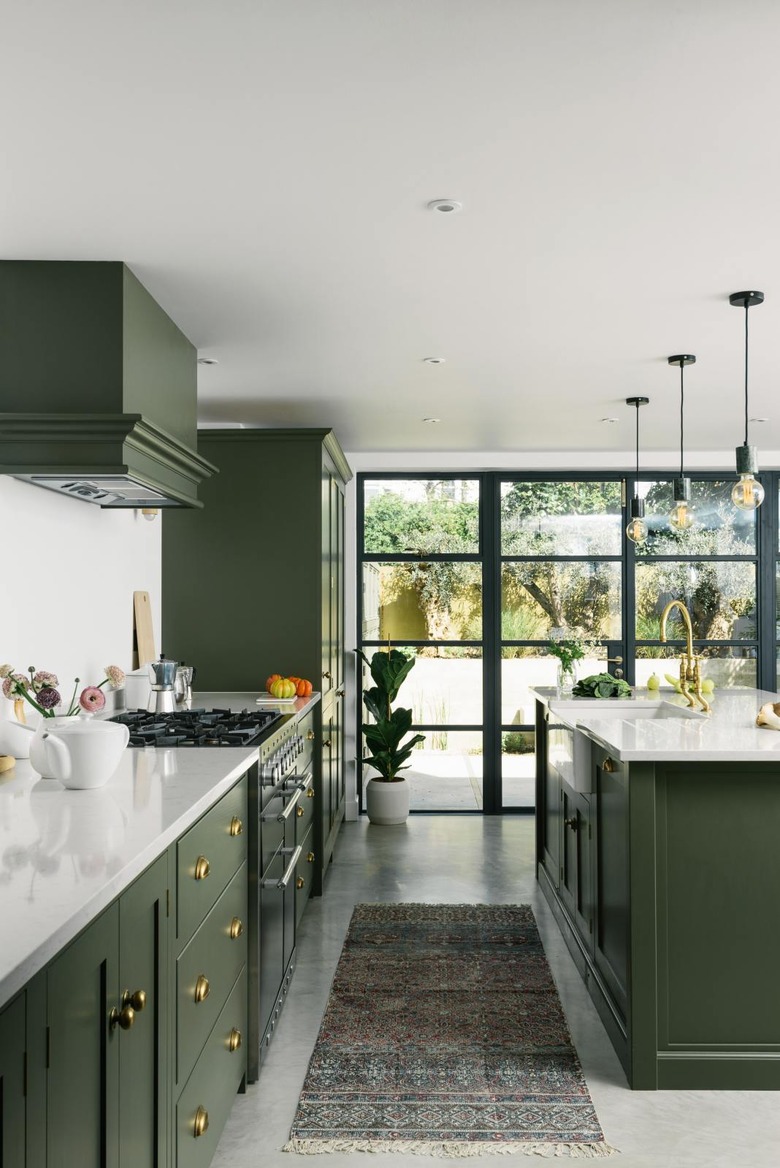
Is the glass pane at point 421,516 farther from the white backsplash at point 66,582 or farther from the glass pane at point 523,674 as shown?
the white backsplash at point 66,582

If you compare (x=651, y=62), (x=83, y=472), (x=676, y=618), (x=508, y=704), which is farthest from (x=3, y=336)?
(x=676, y=618)

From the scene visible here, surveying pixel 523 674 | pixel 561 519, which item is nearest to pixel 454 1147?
pixel 523 674

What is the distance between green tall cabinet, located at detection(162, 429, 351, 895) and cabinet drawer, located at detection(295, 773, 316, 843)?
48 centimetres

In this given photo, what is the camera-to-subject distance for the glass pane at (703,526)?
22.0ft

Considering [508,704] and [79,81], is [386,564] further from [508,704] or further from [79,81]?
[79,81]

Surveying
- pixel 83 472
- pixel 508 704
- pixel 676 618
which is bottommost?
pixel 508 704

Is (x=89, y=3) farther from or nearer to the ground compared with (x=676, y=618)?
A: farther from the ground

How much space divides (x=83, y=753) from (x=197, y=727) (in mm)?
1053

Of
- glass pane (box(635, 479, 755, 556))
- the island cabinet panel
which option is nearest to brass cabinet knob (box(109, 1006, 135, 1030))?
the island cabinet panel

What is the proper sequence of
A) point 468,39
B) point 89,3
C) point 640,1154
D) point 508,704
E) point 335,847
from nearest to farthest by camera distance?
point 89,3 → point 468,39 → point 640,1154 → point 335,847 → point 508,704

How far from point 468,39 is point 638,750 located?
6.29 ft

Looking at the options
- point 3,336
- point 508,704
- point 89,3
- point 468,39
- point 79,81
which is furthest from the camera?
point 508,704

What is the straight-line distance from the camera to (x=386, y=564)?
668cm

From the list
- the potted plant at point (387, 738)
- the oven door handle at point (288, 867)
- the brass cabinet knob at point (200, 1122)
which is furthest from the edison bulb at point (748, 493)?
the potted plant at point (387, 738)
